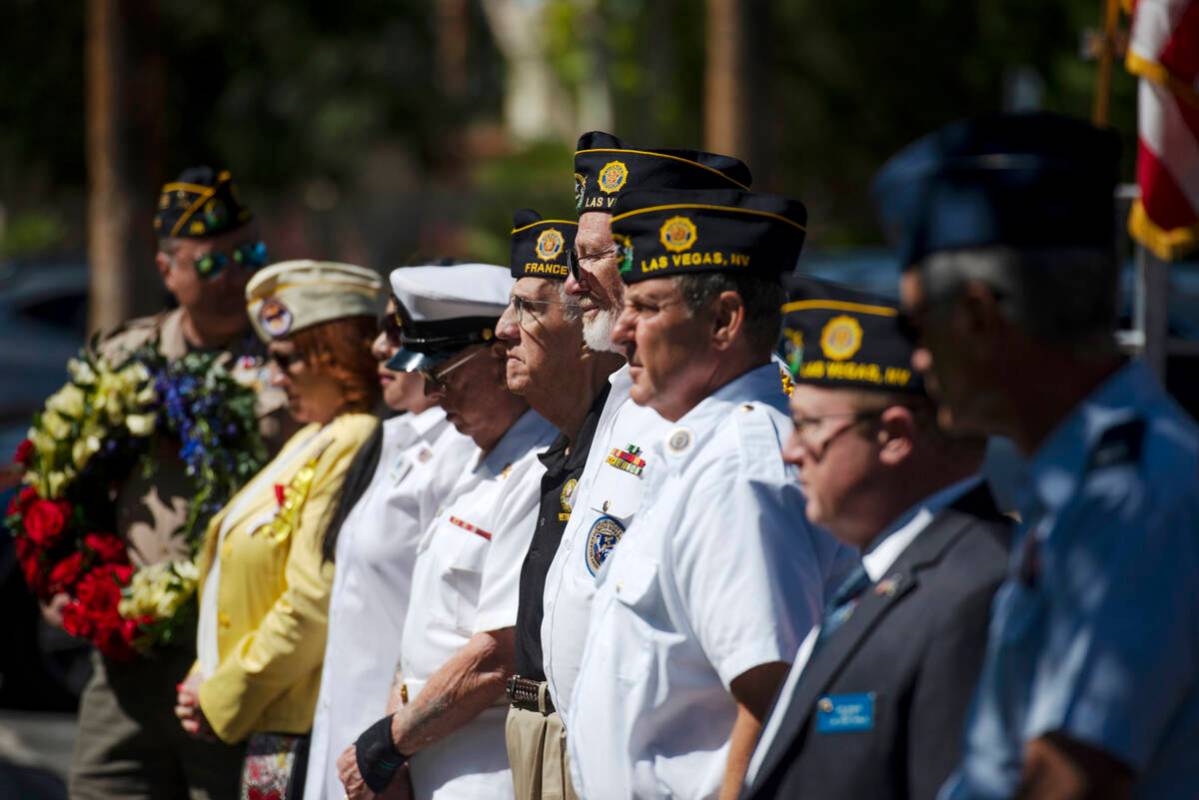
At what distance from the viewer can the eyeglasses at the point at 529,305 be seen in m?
3.98

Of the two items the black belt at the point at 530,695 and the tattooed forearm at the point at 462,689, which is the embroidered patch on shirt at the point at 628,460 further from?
the tattooed forearm at the point at 462,689

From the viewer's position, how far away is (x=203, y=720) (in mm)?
4949

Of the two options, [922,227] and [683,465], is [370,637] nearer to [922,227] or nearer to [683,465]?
[683,465]

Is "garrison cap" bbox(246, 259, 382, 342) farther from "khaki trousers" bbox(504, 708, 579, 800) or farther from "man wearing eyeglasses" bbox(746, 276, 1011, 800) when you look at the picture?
"man wearing eyeglasses" bbox(746, 276, 1011, 800)

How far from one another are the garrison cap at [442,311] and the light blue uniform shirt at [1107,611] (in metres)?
2.38

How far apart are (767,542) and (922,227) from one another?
86cm

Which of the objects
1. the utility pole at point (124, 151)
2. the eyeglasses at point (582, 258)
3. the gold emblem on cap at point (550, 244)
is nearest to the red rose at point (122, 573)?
the gold emblem on cap at point (550, 244)

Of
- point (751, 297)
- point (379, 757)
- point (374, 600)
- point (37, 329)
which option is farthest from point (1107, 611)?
point (37, 329)

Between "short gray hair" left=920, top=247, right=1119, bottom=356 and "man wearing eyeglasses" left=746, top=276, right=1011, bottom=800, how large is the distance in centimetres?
42

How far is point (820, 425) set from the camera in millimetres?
2635

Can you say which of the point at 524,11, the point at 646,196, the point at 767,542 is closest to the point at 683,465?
the point at 767,542

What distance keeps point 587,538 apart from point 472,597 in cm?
79

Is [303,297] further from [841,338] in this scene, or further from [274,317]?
[841,338]

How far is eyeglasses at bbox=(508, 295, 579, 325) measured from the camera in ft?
13.1
